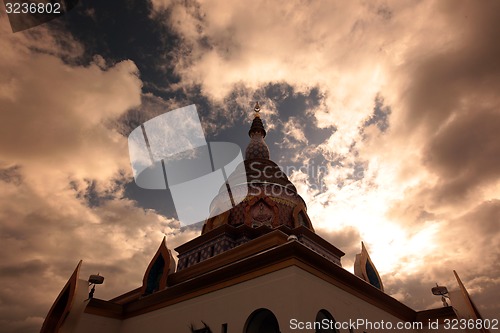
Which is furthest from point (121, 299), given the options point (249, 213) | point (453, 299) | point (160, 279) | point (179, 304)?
point (453, 299)

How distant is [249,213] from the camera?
19.1m

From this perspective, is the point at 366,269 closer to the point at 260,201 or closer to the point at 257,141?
the point at 260,201

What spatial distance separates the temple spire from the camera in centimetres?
2536

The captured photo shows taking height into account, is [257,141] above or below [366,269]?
above

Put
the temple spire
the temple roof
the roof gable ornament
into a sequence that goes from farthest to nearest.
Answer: the temple spire → the temple roof → the roof gable ornament

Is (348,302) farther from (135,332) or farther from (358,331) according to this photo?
(135,332)

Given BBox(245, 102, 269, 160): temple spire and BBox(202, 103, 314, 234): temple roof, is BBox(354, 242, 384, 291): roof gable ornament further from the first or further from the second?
BBox(245, 102, 269, 160): temple spire

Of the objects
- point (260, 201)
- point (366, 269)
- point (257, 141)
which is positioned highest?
point (257, 141)

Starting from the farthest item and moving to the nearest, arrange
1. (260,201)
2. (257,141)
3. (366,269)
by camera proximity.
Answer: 1. (257,141)
2. (260,201)
3. (366,269)

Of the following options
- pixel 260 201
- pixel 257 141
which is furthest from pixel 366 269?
pixel 257 141

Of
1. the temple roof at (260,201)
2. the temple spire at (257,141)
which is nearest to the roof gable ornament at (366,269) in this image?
the temple roof at (260,201)

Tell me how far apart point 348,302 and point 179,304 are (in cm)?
593

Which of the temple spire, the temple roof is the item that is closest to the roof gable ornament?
the temple roof

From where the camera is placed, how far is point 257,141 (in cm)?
2658
